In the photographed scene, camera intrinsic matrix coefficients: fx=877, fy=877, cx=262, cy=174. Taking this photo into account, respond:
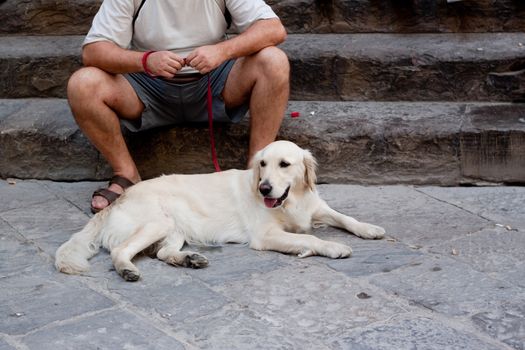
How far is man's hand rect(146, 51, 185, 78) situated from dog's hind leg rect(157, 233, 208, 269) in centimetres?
87

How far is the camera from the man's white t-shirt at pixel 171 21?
469 centimetres

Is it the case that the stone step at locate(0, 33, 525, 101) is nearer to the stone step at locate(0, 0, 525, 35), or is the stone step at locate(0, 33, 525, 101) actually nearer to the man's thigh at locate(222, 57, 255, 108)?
the stone step at locate(0, 0, 525, 35)

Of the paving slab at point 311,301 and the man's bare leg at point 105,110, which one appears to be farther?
the man's bare leg at point 105,110

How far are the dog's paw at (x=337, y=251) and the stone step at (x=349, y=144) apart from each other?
1.14m

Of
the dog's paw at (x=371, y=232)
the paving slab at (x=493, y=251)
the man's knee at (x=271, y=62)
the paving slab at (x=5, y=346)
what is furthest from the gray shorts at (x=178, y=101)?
the paving slab at (x=5, y=346)

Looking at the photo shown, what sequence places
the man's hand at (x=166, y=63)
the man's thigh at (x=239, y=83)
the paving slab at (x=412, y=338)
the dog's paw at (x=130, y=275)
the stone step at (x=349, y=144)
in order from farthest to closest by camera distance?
the stone step at (x=349, y=144)
the man's thigh at (x=239, y=83)
the man's hand at (x=166, y=63)
the dog's paw at (x=130, y=275)
the paving slab at (x=412, y=338)

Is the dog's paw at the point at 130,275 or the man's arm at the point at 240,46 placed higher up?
the man's arm at the point at 240,46

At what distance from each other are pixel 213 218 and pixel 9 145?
67.6 inches

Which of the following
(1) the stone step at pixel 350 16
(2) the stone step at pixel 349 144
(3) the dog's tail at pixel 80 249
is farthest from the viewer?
(1) the stone step at pixel 350 16

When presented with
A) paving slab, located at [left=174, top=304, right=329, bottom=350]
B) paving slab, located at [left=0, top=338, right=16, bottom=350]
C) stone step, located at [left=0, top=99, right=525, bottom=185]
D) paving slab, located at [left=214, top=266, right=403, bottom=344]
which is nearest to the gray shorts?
stone step, located at [left=0, top=99, right=525, bottom=185]

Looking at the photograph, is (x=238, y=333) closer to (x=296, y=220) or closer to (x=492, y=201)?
(x=296, y=220)

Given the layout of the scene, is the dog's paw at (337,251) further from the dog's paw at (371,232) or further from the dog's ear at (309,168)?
the dog's ear at (309,168)

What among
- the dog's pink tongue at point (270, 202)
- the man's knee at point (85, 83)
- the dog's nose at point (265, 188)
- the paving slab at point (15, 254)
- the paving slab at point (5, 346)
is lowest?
the paving slab at point (15, 254)

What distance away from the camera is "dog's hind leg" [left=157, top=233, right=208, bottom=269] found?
395cm
